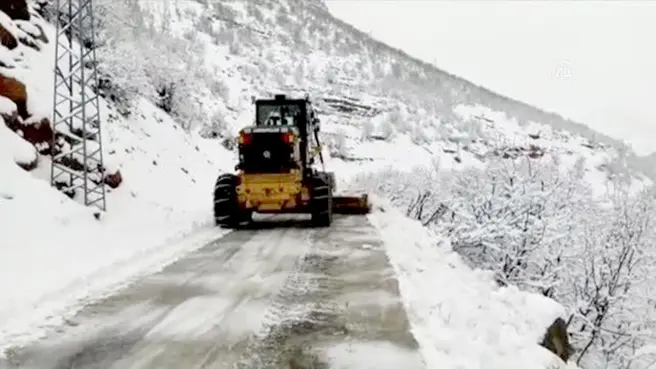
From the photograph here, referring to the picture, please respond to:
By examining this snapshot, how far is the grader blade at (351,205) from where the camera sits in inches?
776

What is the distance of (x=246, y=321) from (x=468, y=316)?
2.23 meters

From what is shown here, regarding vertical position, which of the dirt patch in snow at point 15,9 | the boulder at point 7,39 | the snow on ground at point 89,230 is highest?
the dirt patch in snow at point 15,9

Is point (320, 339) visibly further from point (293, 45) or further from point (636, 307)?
point (293, 45)

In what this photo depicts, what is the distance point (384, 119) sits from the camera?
6594 centimetres

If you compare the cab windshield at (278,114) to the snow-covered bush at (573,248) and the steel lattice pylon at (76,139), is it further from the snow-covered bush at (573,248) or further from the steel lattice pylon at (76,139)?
the snow-covered bush at (573,248)

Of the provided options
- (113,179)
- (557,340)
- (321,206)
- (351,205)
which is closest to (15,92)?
(113,179)

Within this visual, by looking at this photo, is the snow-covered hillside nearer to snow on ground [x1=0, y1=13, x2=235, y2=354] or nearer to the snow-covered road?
snow on ground [x1=0, y1=13, x2=235, y2=354]

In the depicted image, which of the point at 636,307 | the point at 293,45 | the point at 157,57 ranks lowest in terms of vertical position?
the point at 636,307

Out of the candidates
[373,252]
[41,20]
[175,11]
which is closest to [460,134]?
[175,11]

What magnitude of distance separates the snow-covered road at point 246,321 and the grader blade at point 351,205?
8.42 metres

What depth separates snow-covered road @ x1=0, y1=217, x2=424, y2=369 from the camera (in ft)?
19.6

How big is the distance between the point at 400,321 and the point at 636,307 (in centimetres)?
1096

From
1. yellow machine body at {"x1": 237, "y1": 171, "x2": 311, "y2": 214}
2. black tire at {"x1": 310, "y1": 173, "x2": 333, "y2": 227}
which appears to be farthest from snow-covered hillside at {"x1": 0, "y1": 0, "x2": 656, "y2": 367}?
black tire at {"x1": 310, "y1": 173, "x2": 333, "y2": 227}

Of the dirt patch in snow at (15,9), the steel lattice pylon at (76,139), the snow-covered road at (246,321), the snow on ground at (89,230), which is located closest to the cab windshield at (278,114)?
the snow on ground at (89,230)
